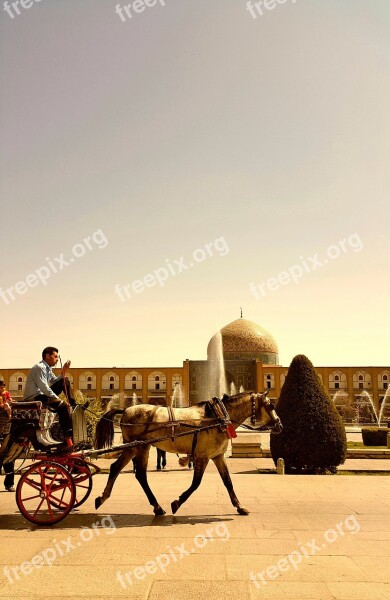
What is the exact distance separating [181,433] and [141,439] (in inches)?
20.6

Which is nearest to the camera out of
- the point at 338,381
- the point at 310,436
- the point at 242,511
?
the point at 242,511

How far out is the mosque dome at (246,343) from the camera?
5731cm

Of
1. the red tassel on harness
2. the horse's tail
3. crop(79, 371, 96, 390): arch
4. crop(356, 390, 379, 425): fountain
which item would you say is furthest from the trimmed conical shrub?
crop(79, 371, 96, 390): arch

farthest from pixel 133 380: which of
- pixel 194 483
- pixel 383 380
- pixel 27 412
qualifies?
pixel 27 412

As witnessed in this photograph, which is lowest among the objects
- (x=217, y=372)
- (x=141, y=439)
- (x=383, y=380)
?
(x=383, y=380)

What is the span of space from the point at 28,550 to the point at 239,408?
294 centimetres

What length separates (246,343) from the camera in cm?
5791

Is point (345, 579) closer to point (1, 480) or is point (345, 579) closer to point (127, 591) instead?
point (127, 591)

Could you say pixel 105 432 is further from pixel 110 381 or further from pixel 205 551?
pixel 110 381

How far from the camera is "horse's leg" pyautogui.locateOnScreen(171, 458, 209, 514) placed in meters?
6.32

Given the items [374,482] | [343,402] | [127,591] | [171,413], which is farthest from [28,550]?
[343,402]

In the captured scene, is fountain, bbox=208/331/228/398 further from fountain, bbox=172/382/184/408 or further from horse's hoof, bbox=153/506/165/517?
horse's hoof, bbox=153/506/165/517

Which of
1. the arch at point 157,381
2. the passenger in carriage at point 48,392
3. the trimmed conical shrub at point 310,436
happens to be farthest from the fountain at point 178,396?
the passenger in carriage at point 48,392

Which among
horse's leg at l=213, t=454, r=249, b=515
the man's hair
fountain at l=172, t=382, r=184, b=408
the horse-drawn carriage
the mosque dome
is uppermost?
the mosque dome
